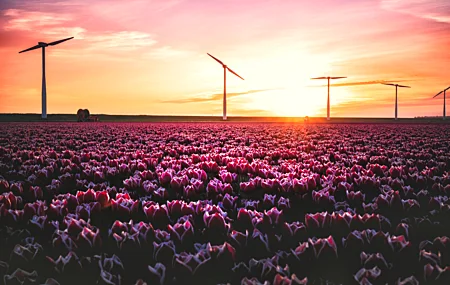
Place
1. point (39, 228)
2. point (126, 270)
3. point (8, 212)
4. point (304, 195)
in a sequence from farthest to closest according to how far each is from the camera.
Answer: point (304, 195)
point (8, 212)
point (39, 228)
point (126, 270)

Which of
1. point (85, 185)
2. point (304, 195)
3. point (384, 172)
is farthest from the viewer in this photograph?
point (384, 172)

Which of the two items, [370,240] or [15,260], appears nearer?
[15,260]

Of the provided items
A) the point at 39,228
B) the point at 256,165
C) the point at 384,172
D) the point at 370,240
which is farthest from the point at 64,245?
the point at 384,172

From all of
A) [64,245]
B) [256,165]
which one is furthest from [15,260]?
[256,165]

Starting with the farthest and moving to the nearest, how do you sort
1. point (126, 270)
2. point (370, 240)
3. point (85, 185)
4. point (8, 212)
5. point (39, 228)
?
1. point (85, 185)
2. point (8, 212)
3. point (39, 228)
4. point (370, 240)
5. point (126, 270)

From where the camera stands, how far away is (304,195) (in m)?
6.43

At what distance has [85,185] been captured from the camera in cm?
777

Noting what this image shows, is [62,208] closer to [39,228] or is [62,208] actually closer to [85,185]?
[39,228]

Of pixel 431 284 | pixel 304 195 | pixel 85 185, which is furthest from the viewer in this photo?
pixel 85 185

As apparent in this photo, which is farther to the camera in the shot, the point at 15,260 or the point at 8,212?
the point at 8,212

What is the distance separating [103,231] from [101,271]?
1.66 metres

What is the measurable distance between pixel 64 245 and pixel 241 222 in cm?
170

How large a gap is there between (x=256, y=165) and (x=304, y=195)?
2.84 metres

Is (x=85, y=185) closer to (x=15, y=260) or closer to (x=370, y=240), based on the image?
(x=15, y=260)
